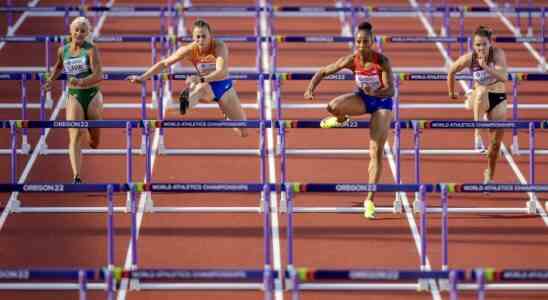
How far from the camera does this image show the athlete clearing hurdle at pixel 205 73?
18.5 metres

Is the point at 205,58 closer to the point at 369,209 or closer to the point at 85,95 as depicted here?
the point at 85,95

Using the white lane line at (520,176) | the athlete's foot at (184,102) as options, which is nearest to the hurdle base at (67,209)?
the athlete's foot at (184,102)

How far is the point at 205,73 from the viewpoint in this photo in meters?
18.9

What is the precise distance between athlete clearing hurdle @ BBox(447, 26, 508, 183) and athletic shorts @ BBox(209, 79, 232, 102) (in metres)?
2.57

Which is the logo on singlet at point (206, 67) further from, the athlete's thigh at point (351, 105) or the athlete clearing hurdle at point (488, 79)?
the athlete clearing hurdle at point (488, 79)

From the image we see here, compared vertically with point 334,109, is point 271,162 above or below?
below

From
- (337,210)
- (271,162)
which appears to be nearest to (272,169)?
(271,162)

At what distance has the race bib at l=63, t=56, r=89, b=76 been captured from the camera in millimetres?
18219

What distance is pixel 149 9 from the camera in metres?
25.6

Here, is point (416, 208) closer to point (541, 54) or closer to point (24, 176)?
point (24, 176)

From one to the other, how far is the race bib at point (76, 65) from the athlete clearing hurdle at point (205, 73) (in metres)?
0.54

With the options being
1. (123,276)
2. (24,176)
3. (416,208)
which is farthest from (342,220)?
(123,276)

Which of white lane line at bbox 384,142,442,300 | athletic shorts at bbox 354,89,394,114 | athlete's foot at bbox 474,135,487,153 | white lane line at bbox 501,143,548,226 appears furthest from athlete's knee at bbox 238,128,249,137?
white lane line at bbox 501,143,548,226

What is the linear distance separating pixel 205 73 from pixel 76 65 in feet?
4.94
